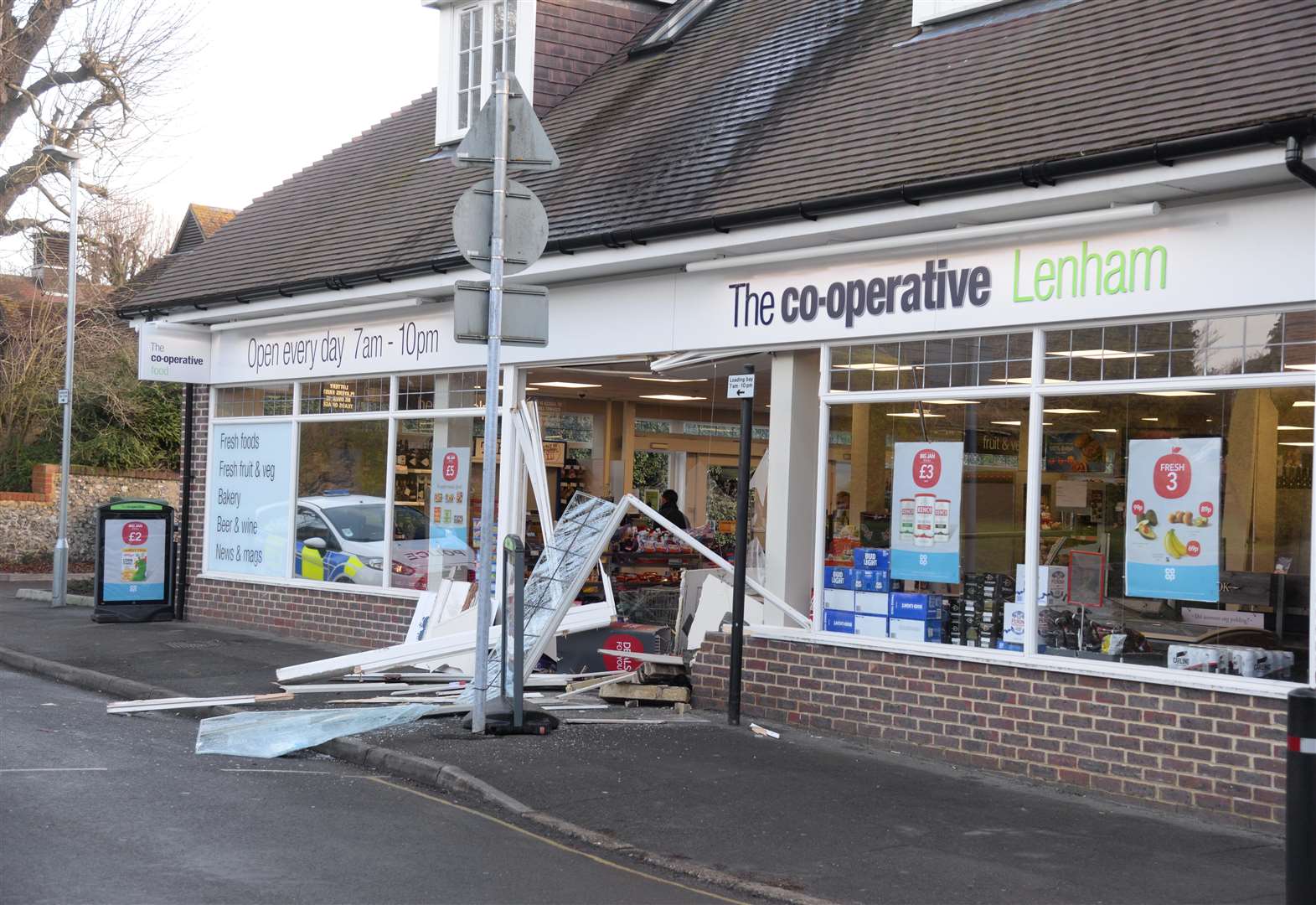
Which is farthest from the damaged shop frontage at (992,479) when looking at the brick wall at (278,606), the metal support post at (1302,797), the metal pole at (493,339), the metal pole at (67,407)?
the metal pole at (67,407)

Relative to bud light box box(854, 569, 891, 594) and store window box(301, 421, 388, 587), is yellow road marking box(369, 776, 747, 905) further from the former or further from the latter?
store window box(301, 421, 388, 587)

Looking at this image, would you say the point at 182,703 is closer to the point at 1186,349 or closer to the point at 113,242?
the point at 1186,349

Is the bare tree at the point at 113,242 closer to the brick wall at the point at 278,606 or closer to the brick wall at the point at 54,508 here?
the brick wall at the point at 54,508

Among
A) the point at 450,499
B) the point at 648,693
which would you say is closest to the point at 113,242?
the point at 450,499

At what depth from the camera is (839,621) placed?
1050 centimetres

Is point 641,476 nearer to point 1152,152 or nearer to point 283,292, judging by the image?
point 283,292

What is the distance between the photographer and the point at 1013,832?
7.40 meters

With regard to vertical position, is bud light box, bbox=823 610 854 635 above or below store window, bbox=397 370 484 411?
below

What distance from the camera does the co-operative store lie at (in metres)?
8.05

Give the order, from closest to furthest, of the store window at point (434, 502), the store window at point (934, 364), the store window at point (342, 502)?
the store window at point (934, 364), the store window at point (434, 502), the store window at point (342, 502)

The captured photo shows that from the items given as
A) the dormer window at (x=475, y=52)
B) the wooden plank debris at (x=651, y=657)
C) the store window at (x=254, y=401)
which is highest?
the dormer window at (x=475, y=52)


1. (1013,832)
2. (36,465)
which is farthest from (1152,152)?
(36,465)

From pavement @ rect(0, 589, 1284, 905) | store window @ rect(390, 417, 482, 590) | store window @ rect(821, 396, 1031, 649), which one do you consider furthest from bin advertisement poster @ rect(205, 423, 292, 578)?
store window @ rect(821, 396, 1031, 649)

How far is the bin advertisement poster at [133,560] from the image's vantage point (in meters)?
17.4
